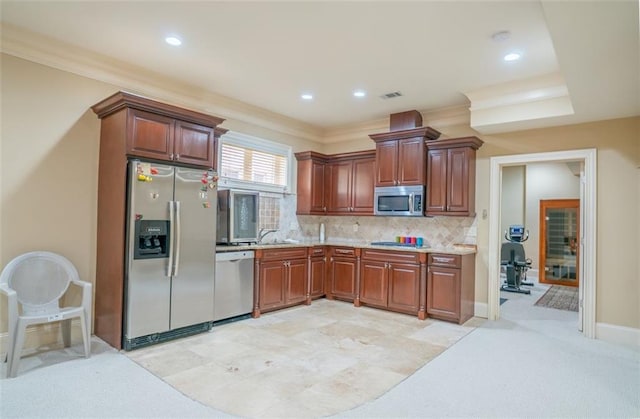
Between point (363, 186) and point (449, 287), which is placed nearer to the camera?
point (449, 287)

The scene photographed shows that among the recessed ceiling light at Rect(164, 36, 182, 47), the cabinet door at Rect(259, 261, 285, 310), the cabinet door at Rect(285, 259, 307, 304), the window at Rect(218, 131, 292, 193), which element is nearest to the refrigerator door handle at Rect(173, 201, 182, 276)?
the cabinet door at Rect(259, 261, 285, 310)

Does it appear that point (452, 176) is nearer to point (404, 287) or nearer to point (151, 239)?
point (404, 287)

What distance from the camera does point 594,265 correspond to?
4.19 m

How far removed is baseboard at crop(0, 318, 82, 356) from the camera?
3257mm

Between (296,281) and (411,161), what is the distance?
2.41 metres

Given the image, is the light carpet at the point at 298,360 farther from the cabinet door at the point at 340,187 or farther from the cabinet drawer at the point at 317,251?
the cabinet door at the point at 340,187

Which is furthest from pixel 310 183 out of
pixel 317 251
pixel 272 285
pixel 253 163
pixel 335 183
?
pixel 272 285

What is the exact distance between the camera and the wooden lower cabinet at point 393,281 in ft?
15.9

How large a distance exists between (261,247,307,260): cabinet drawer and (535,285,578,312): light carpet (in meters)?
3.98

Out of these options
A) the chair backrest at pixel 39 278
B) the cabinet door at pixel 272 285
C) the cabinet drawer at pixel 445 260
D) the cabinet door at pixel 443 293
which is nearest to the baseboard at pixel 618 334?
the cabinet door at pixel 443 293

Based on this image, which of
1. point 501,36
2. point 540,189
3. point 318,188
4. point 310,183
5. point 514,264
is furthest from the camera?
point 540,189

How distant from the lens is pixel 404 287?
16.2 ft

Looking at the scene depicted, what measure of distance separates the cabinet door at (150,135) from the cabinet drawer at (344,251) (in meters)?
2.91

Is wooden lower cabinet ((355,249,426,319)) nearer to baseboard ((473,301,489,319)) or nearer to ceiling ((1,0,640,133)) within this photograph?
baseboard ((473,301,489,319))
